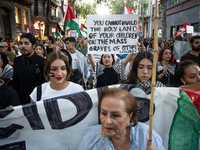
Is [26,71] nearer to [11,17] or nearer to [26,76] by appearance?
[26,76]

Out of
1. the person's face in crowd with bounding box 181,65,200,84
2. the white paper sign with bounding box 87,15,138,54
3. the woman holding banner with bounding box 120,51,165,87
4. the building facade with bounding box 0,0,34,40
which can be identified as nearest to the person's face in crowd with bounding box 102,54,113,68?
the white paper sign with bounding box 87,15,138,54

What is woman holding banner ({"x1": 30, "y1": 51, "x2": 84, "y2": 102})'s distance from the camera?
2.18 meters

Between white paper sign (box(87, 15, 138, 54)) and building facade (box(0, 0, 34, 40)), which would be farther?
building facade (box(0, 0, 34, 40))

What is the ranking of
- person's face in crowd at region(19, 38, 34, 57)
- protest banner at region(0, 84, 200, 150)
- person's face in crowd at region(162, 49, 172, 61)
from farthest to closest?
person's face in crowd at region(162, 49, 172, 61), person's face in crowd at region(19, 38, 34, 57), protest banner at region(0, 84, 200, 150)

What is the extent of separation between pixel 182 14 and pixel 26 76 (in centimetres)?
2153

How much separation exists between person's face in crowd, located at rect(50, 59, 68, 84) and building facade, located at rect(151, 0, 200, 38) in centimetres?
1429

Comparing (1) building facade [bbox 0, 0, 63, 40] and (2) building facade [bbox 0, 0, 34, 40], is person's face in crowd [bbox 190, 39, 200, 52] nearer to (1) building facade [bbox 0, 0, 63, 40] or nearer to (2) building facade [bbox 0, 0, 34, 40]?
(1) building facade [bbox 0, 0, 63, 40]

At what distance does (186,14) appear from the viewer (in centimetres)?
1934

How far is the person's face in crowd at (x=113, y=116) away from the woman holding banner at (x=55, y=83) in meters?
0.85

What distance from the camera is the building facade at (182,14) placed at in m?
17.0

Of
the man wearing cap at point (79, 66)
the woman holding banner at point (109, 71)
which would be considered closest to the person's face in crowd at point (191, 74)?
the woman holding banner at point (109, 71)

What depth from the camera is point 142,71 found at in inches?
95.0

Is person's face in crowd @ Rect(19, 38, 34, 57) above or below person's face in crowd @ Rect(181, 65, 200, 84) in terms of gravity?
above

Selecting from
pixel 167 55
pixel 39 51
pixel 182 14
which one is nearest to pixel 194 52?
pixel 167 55
